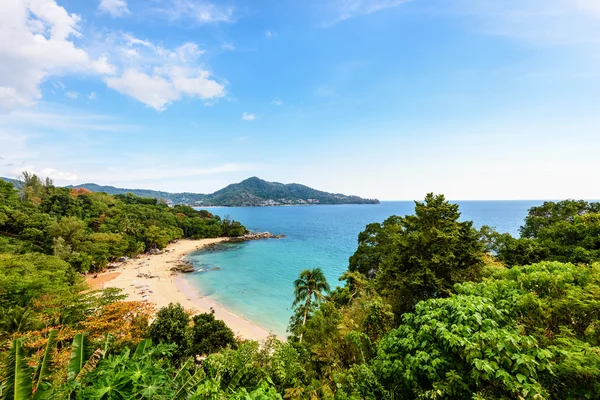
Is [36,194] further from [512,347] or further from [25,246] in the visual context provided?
[512,347]

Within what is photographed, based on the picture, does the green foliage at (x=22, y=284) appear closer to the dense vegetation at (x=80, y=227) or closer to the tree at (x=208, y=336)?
the dense vegetation at (x=80, y=227)

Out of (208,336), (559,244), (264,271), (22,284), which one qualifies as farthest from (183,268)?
(559,244)

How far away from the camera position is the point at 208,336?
50.4 feet

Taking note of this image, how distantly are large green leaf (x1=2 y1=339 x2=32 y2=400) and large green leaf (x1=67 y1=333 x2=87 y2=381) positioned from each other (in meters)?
1.13

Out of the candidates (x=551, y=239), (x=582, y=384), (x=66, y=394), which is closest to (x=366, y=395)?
(x=582, y=384)

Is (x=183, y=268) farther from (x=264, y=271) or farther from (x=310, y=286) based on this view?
(x=310, y=286)

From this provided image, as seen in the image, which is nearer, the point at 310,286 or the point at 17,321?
the point at 17,321

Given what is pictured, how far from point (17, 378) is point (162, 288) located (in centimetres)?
3466

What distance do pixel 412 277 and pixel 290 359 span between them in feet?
24.5

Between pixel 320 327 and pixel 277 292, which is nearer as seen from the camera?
pixel 320 327

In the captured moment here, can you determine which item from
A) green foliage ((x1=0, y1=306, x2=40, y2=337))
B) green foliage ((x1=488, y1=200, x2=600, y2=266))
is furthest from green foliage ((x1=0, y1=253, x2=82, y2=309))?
green foliage ((x1=488, y1=200, x2=600, y2=266))

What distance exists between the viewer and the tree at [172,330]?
13797 millimetres

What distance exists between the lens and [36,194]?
59281 millimetres

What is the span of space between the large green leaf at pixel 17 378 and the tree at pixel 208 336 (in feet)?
41.4
